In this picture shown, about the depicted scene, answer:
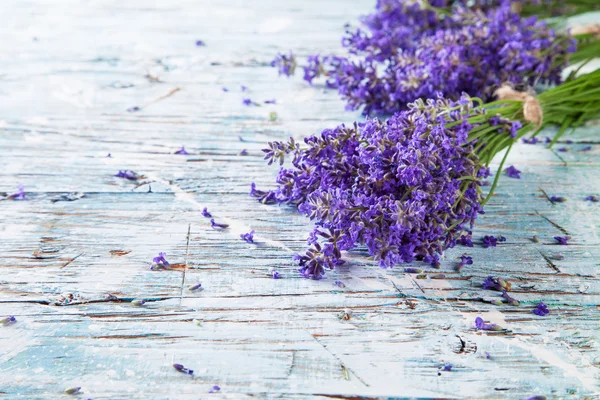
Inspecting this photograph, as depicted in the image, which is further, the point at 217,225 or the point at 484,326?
the point at 217,225

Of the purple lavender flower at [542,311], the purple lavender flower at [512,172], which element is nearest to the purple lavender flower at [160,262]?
the purple lavender flower at [542,311]

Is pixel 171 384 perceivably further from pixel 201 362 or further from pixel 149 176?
pixel 149 176

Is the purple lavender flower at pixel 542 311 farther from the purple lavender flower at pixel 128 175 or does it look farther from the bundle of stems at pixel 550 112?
the purple lavender flower at pixel 128 175

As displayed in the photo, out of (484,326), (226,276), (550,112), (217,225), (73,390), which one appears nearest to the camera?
(73,390)

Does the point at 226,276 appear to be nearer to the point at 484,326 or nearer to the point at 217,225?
the point at 217,225

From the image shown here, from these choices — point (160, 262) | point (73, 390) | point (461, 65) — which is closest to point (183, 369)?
point (73, 390)

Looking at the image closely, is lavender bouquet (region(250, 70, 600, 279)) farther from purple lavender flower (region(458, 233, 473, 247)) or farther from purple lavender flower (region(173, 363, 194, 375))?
purple lavender flower (region(173, 363, 194, 375))
